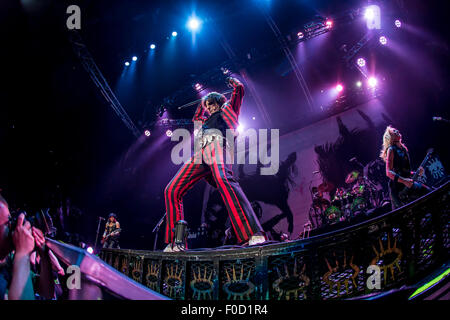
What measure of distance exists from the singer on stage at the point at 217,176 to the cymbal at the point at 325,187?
235 inches

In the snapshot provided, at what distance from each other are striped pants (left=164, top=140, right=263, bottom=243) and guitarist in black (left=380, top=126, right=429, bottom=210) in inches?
79.8

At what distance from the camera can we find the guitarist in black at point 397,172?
11.2 feet

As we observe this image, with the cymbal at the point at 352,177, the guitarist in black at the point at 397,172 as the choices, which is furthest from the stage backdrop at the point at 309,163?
the guitarist in black at the point at 397,172

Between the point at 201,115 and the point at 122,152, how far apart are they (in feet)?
28.1

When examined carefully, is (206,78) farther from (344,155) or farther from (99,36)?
(344,155)

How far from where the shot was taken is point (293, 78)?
1027 centimetres

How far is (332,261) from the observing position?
1.83m

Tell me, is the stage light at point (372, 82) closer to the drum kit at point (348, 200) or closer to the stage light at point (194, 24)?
the drum kit at point (348, 200)

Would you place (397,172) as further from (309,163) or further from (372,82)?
(372,82)

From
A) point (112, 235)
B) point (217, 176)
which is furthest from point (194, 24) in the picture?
point (217, 176)

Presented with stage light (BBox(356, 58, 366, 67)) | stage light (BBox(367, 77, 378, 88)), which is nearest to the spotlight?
stage light (BBox(356, 58, 366, 67))

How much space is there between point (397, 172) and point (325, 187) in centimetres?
511

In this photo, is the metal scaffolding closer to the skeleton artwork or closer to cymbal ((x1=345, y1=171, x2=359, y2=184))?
cymbal ((x1=345, y1=171, x2=359, y2=184))
